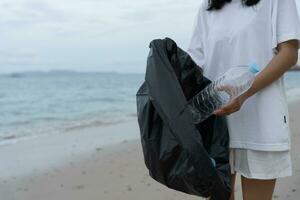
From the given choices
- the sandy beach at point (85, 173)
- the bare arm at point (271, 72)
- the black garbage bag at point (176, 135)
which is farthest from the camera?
the sandy beach at point (85, 173)

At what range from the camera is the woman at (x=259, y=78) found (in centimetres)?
205

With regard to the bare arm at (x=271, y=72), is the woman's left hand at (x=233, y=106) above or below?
below

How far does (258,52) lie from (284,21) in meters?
0.17

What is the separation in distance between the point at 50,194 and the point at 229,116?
3.45 m

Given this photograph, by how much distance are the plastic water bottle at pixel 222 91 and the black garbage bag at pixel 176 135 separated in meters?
0.05

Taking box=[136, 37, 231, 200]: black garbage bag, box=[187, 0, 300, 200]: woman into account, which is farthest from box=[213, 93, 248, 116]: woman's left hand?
box=[136, 37, 231, 200]: black garbage bag

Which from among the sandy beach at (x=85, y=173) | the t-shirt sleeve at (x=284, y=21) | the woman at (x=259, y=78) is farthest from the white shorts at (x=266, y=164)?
the sandy beach at (x=85, y=173)

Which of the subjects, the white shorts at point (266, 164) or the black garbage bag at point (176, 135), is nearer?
the black garbage bag at point (176, 135)

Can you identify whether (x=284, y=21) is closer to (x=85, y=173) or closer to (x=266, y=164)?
(x=266, y=164)

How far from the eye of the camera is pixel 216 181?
1.96m

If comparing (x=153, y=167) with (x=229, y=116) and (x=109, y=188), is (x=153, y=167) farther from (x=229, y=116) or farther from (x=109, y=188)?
(x=109, y=188)

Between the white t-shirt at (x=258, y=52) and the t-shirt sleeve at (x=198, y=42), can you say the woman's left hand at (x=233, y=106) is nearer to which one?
the white t-shirt at (x=258, y=52)

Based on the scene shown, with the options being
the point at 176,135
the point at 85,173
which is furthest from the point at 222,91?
the point at 85,173

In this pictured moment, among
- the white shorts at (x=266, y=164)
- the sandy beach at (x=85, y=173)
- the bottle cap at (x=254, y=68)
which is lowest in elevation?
the sandy beach at (x=85, y=173)
